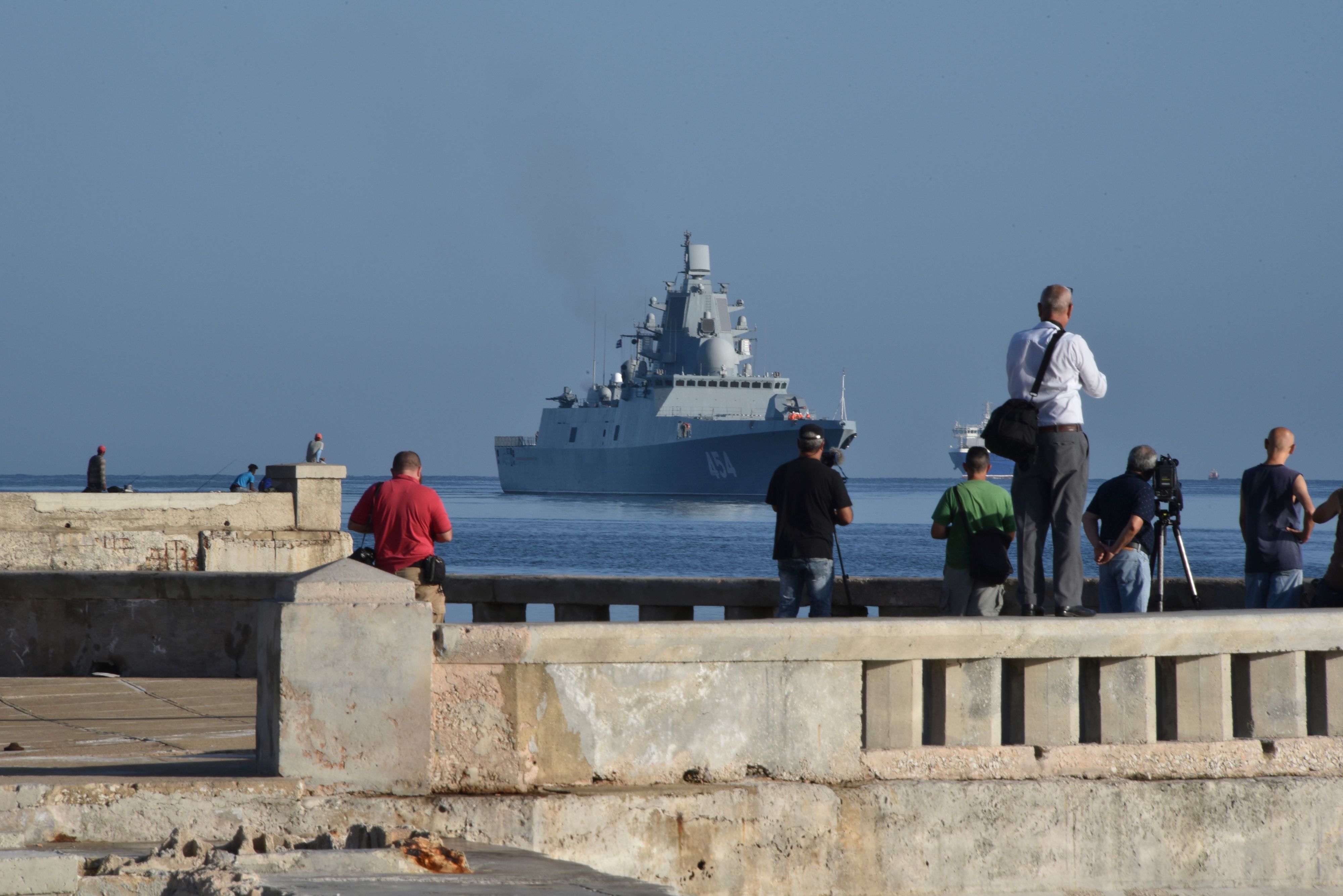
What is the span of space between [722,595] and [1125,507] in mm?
2402

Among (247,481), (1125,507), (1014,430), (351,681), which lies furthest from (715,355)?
(351,681)

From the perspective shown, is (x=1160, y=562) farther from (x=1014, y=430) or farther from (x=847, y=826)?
(x=847, y=826)

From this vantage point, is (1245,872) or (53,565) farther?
(53,565)

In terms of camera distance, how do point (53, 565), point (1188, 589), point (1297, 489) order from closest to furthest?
point (1297, 489) < point (1188, 589) < point (53, 565)

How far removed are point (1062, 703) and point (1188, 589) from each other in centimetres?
413

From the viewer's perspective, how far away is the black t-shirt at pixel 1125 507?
7.66 metres

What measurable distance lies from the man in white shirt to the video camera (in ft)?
6.72

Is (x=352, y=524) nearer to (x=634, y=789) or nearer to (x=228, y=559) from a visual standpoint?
(x=634, y=789)

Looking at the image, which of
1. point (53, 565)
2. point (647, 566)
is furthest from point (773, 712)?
point (647, 566)

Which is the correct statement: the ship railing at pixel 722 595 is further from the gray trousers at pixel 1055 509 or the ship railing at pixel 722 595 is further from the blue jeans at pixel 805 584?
the gray trousers at pixel 1055 509

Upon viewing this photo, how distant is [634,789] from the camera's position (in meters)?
4.53

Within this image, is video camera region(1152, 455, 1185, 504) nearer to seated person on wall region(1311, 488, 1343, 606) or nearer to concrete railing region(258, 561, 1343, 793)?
seated person on wall region(1311, 488, 1343, 606)

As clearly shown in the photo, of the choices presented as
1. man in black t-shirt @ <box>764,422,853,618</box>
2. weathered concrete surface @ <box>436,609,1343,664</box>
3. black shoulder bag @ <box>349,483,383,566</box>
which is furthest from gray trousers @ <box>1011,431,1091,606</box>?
black shoulder bag @ <box>349,483,383,566</box>

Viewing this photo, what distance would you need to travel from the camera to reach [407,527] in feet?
24.0
